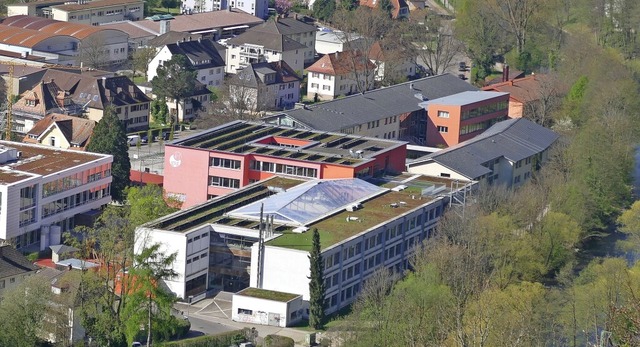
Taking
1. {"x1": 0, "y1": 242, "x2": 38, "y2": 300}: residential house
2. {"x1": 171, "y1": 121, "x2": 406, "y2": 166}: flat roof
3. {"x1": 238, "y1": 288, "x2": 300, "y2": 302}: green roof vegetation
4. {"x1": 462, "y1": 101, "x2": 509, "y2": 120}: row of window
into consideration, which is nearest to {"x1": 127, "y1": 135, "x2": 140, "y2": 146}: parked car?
{"x1": 171, "y1": 121, "x2": 406, "y2": 166}: flat roof

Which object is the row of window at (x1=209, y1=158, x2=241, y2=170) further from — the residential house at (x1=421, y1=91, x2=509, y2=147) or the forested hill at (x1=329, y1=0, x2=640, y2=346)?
the residential house at (x1=421, y1=91, x2=509, y2=147)

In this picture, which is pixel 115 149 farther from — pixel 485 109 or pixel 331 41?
pixel 331 41

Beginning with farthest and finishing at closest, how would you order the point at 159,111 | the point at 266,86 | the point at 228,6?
the point at 228,6 < the point at 266,86 < the point at 159,111

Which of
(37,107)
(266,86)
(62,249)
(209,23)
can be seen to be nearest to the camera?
(62,249)

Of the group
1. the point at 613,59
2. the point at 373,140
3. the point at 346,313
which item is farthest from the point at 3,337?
the point at 613,59

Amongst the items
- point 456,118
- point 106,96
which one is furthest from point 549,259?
point 106,96

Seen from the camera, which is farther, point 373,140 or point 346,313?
point 373,140

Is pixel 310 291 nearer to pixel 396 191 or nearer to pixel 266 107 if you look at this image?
pixel 396 191

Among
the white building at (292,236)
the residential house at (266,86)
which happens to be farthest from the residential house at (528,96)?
the white building at (292,236)
